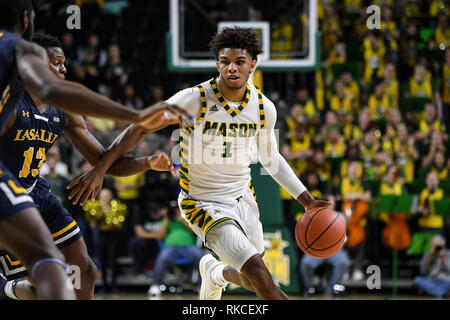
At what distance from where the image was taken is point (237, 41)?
5.15 meters

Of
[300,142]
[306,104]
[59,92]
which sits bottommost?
[300,142]

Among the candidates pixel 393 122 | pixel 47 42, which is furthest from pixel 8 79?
pixel 393 122

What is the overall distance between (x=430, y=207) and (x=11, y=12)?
26.8 feet

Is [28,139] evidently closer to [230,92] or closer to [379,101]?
[230,92]

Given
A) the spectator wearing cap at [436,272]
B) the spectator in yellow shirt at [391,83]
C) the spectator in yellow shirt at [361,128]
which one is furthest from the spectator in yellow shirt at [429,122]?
the spectator wearing cap at [436,272]

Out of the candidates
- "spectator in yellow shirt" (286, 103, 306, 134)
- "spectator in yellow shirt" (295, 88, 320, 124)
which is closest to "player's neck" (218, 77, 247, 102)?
"spectator in yellow shirt" (286, 103, 306, 134)

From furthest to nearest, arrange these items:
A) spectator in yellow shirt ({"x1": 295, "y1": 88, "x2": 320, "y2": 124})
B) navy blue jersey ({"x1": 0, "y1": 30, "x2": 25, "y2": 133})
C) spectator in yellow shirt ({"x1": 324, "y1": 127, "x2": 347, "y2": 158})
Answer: spectator in yellow shirt ({"x1": 295, "y1": 88, "x2": 320, "y2": 124}), spectator in yellow shirt ({"x1": 324, "y1": 127, "x2": 347, "y2": 158}), navy blue jersey ({"x1": 0, "y1": 30, "x2": 25, "y2": 133})

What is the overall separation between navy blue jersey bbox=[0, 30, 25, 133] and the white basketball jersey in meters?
1.78

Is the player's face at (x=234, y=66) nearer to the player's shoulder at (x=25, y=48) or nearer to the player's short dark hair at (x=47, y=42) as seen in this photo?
the player's short dark hair at (x=47, y=42)

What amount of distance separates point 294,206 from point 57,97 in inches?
275

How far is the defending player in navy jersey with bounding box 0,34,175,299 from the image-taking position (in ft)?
14.8

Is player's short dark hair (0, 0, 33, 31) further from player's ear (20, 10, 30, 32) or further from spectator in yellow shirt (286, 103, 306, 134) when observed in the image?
spectator in yellow shirt (286, 103, 306, 134)

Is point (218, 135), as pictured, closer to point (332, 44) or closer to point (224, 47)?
point (224, 47)

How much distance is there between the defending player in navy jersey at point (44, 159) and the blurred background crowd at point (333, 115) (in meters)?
4.84
